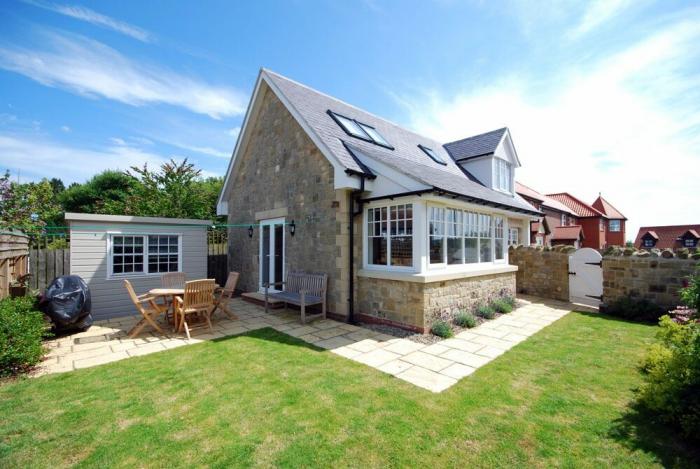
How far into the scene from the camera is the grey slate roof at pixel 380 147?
8023mm

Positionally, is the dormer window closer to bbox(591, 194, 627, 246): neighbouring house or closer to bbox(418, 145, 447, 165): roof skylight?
bbox(418, 145, 447, 165): roof skylight

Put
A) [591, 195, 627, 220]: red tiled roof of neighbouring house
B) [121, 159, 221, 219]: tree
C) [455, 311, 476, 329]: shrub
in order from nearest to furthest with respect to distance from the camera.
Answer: [455, 311, 476, 329]: shrub
[121, 159, 221, 219]: tree
[591, 195, 627, 220]: red tiled roof of neighbouring house

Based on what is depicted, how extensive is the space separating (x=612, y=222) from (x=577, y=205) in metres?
Result: 6.43

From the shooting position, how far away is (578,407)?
3.96 meters

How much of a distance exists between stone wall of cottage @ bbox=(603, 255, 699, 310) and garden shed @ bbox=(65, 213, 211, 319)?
14.3 metres

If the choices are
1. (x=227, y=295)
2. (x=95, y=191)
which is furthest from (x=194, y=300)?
(x=95, y=191)

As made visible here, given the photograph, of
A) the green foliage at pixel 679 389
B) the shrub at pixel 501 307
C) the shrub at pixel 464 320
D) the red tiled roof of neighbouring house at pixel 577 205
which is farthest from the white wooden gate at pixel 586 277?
the red tiled roof of neighbouring house at pixel 577 205

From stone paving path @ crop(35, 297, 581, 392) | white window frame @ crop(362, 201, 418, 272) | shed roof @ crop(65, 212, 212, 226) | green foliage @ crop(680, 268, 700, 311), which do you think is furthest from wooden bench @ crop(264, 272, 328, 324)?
green foliage @ crop(680, 268, 700, 311)

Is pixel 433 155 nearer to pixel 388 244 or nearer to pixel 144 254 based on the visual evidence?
pixel 388 244

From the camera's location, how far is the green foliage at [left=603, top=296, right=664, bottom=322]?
8.96 m

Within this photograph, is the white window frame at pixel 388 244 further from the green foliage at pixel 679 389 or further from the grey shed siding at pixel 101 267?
the grey shed siding at pixel 101 267

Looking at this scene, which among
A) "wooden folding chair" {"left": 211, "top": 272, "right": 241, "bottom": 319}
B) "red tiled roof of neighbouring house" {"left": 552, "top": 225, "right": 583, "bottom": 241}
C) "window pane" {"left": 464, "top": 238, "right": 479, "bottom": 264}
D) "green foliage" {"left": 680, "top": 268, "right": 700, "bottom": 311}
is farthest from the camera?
"red tiled roof of neighbouring house" {"left": 552, "top": 225, "right": 583, "bottom": 241}

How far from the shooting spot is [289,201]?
9.91 m

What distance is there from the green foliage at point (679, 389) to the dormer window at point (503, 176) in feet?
35.5
